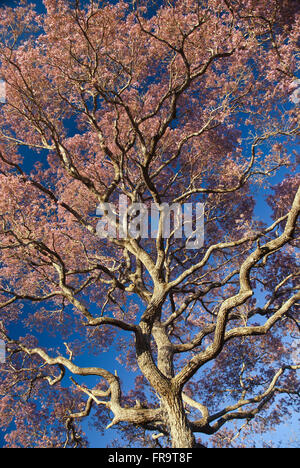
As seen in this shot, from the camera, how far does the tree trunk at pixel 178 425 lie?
5.71 meters

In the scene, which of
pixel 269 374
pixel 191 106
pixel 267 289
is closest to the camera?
pixel 191 106

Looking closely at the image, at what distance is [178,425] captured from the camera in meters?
5.82

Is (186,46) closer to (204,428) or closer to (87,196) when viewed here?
(87,196)

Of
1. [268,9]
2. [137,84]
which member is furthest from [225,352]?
[268,9]

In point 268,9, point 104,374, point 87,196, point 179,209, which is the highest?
point 268,9

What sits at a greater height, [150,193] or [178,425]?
[150,193]

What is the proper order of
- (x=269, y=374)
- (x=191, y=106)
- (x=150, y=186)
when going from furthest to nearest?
(x=269, y=374) < (x=191, y=106) < (x=150, y=186)

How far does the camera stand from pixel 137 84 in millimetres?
10016

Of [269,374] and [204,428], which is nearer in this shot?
[204,428]

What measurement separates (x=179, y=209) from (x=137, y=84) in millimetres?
3801

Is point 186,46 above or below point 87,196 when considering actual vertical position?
above

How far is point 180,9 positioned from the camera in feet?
29.4

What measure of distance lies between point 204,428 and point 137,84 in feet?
28.9

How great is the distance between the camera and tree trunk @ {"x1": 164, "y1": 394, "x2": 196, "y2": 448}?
571cm
